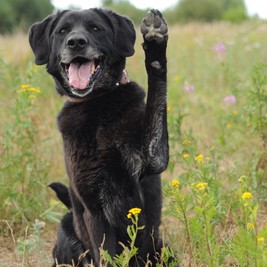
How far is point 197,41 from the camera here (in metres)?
11.8

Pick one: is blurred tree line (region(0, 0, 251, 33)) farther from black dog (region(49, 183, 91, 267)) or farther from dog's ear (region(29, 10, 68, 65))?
black dog (region(49, 183, 91, 267))

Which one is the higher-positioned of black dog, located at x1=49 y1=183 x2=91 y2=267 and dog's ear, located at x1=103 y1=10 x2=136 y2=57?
dog's ear, located at x1=103 y1=10 x2=136 y2=57

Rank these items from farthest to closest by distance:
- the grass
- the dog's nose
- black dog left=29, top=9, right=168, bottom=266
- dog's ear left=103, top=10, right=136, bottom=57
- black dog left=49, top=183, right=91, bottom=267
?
black dog left=49, top=183, right=91, bottom=267 → dog's ear left=103, top=10, right=136, bottom=57 → the dog's nose → black dog left=29, top=9, right=168, bottom=266 → the grass

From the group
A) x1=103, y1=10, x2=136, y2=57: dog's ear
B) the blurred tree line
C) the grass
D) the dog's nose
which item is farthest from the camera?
the blurred tree line

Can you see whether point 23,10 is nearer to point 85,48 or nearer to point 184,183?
point 184,183

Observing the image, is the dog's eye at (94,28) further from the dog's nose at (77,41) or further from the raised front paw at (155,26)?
the raised front paw at (155,26)

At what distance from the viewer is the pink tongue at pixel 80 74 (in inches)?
124

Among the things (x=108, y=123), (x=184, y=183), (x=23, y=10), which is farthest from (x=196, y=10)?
(x=108, y=123)

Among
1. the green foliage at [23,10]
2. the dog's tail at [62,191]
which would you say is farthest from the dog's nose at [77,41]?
the green foliage at [23,10]

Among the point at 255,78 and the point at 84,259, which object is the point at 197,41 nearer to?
the point at 255,78

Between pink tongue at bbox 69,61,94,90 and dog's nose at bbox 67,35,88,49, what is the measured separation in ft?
0.50

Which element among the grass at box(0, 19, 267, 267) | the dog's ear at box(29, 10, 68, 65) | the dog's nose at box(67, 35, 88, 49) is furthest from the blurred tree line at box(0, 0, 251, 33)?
the dog's nose at box(67, 35, 88, 49)

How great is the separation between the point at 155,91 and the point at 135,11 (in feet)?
161

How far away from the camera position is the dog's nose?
3.12 metres
